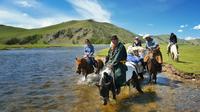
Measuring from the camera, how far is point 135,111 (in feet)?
39.1

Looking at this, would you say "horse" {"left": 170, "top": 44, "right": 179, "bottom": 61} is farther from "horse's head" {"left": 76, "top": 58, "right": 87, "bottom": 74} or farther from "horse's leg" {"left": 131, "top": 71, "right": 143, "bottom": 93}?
"horse's leg" {"left": 131, "top": 71, "right": 143, "bottom": 93}

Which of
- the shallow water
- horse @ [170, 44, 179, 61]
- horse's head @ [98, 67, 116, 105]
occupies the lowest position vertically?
the shallow water

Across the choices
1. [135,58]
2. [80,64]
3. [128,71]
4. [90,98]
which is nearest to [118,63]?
[128,71]

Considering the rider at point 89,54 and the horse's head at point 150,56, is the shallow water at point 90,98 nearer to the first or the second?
the horse's head at point 150,56

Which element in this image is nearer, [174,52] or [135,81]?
[135,81]

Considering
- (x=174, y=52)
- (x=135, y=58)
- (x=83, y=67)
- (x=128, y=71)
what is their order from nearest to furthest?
1. (x=128, y=71)
2. (x=135, y=58)
3. (x=83, y=67)
4. (x=174, y=52)

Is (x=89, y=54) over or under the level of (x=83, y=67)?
over

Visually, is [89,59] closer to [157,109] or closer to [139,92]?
[139,92]

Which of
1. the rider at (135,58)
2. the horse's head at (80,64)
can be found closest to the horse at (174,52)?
the rider at (135,58)

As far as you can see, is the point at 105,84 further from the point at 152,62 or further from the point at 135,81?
the point at 152,62

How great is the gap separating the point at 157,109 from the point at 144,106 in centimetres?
74

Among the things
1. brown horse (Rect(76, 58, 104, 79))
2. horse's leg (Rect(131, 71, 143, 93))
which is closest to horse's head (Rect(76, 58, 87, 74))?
brown horse (Rect(76, 58, 104, 79))

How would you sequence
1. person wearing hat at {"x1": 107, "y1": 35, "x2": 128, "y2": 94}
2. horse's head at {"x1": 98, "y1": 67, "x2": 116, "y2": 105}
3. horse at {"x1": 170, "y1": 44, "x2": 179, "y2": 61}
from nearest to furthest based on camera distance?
horse's head at {"x1": 98, "y1": 67, "x2": 116, "y2": 105} → person wearing hat at {"x1": 107, "y1": 35, "x2": 128, "y2": 94} → horse at {"x1": 170, "y1": 44, "x2": 179, "y2": 61}

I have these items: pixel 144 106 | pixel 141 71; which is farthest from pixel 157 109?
pixel 141 71
